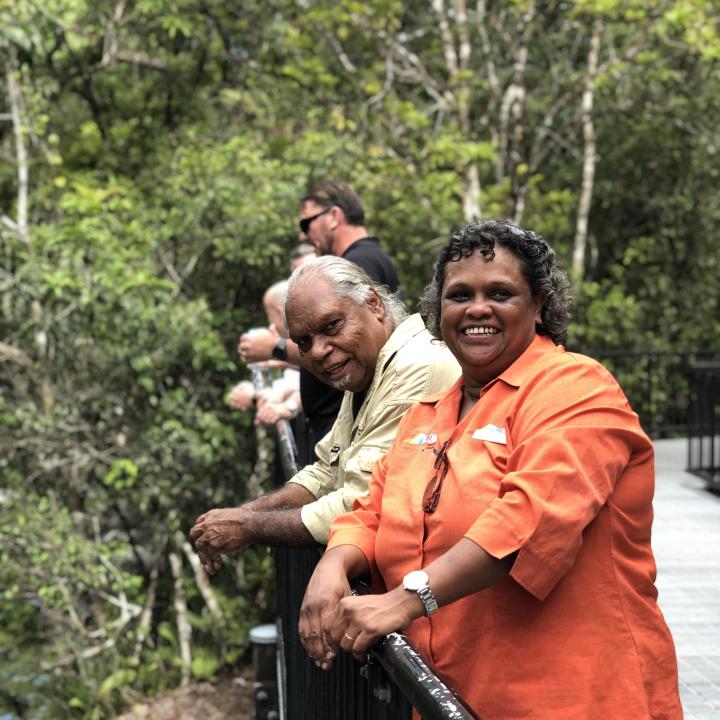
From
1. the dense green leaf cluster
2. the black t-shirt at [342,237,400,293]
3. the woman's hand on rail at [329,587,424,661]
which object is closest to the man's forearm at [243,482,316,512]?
the woman's hand on rail at [329,587,424,661]

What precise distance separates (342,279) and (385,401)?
0.38m

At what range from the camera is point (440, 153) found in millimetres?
11844

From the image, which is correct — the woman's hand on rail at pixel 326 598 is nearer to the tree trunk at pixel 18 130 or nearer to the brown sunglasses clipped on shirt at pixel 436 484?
the brown sunglasses clipped on shirt at pixel 436 484

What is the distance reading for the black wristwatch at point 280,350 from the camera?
5086mm

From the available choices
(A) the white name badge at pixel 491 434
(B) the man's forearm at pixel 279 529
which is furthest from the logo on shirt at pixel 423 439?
(B) the man's forearm at pixel 279 529

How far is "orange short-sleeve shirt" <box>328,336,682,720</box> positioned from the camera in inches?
78.1

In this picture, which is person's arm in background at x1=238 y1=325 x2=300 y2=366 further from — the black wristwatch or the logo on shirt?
the logo on shirt

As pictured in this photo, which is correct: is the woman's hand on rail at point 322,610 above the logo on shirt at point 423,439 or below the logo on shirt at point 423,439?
below

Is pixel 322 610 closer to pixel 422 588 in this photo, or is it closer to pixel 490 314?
pixel 422 588

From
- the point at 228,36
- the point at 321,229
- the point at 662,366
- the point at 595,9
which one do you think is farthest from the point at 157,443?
the point at 662,366

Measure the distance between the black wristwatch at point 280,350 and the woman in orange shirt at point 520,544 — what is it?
2.77 meters

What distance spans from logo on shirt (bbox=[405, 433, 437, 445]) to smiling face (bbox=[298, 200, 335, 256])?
3.04m

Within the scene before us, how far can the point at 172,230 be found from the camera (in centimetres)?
961

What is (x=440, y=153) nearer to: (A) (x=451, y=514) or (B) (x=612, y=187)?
(B) (x=612, y=187)
